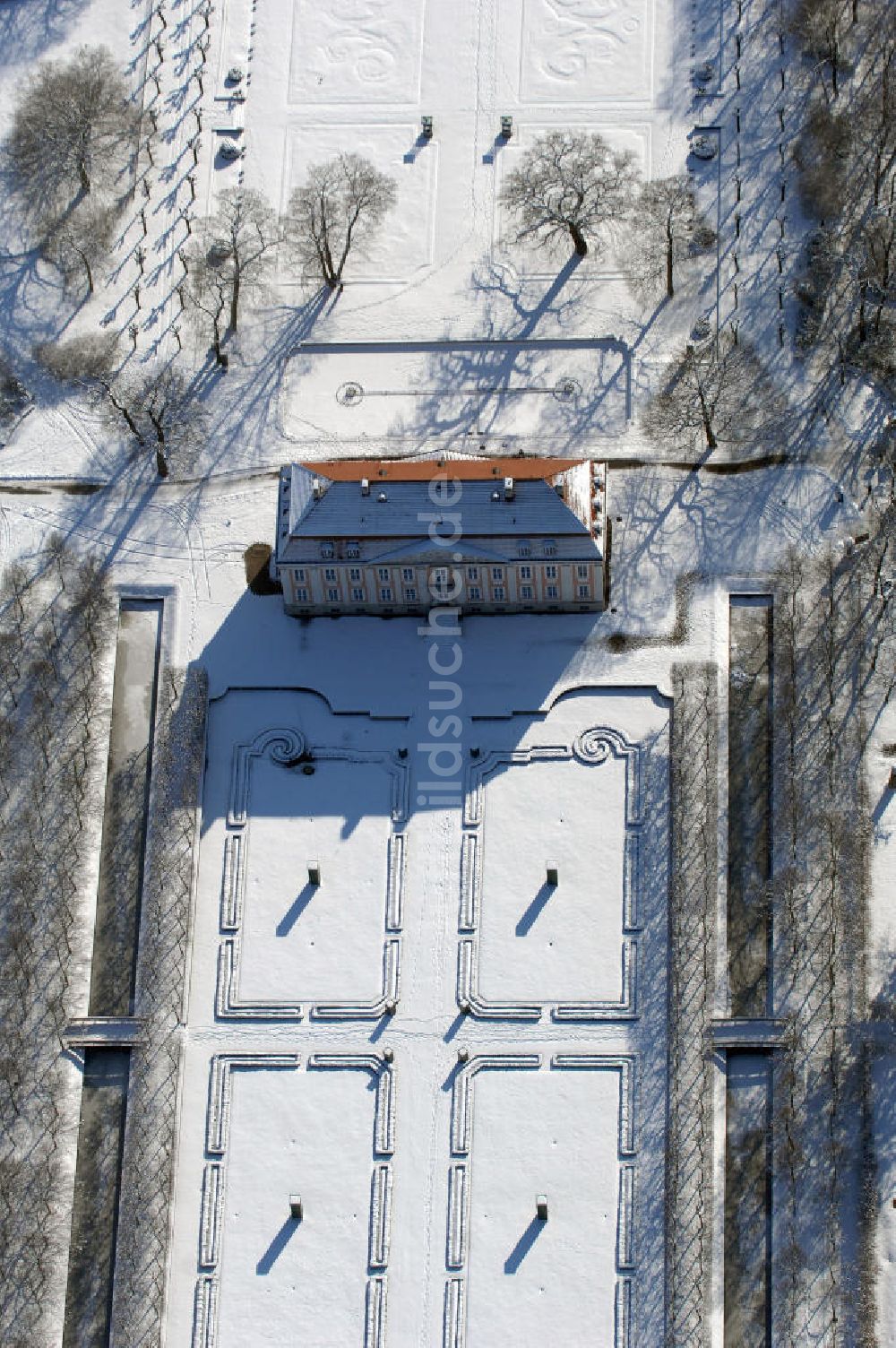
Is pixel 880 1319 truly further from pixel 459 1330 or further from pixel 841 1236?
pixel 459 1330

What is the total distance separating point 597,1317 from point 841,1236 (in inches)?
657

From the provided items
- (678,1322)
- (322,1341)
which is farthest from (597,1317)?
(322,1341)

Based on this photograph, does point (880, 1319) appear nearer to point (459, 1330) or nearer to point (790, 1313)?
point (790, 1313)

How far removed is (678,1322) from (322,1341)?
2315 centimetres

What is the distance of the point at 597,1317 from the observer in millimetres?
199000

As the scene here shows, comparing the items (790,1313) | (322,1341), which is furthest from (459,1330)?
(790,1313)

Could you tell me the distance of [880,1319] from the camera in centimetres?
19762

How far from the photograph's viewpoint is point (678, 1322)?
199 metres

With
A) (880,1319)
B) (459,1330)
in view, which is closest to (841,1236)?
(880,1319)

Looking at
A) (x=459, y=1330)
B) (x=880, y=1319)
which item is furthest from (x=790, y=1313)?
(x=459, y=1330)

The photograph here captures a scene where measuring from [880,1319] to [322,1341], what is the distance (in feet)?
119

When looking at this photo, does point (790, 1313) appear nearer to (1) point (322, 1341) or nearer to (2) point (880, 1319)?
(2) point (880, 1319)

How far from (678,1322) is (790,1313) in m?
7.25

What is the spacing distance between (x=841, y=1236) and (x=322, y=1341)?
34446 millimetres
